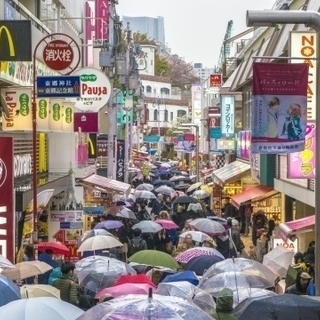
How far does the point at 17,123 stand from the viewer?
18.1 m

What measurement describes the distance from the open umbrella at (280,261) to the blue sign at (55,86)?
196 inches

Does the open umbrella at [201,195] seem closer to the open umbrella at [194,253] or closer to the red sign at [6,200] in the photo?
the open umbrella at [194,253]

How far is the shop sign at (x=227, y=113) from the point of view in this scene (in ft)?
116

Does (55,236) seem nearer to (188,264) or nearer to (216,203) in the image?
(188,264)

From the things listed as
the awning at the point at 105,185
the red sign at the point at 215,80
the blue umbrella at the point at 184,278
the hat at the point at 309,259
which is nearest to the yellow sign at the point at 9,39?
the blue umbrella at the point at 184,278

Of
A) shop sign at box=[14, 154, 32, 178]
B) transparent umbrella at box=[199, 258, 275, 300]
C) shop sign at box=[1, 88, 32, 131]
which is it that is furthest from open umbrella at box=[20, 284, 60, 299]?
shop sign at box=[1, 88, 32, 131]

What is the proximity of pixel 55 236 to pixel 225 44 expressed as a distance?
30.7 metres

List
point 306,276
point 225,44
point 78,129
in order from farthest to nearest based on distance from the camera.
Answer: point 225,44, point 78,129, point 306,276

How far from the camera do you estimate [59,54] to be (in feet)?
56.5

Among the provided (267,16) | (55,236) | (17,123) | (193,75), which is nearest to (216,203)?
(55,236)

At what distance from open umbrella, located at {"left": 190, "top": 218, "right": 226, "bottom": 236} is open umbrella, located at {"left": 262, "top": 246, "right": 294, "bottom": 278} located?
444 centimetres

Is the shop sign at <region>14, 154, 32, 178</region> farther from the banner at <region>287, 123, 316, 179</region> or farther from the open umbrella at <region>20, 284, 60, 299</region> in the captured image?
the open umbrella at <region>20, 284, 60, 299</region>

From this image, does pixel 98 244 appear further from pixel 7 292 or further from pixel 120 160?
pixel 120 160

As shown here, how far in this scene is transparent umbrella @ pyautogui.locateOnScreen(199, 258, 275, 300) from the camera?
426 inches
